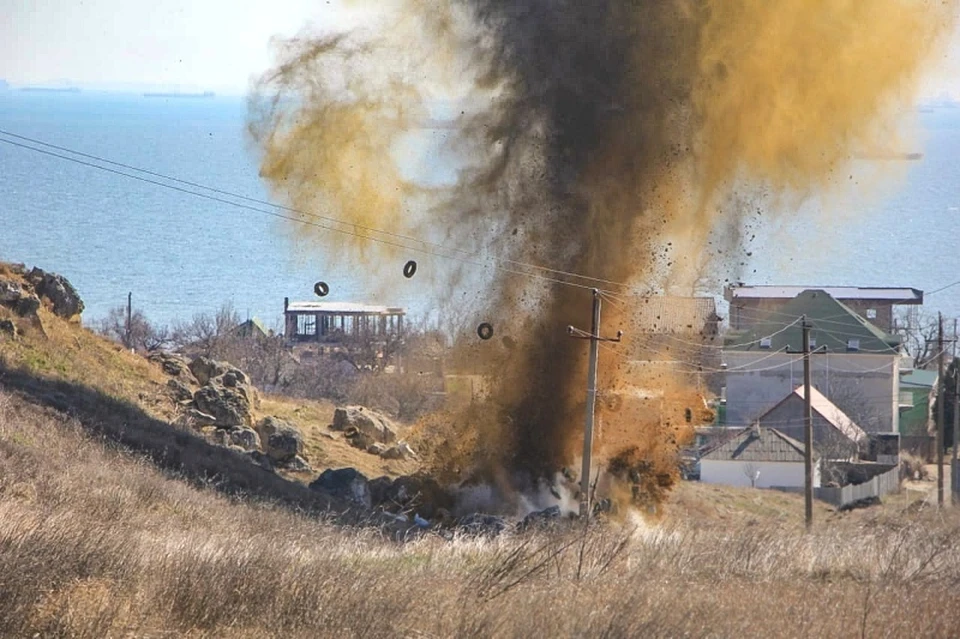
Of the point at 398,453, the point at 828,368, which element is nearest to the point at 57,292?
the point at 398,453

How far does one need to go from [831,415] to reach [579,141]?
94.5ft

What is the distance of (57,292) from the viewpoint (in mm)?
A: 45562

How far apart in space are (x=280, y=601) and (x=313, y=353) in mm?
63578

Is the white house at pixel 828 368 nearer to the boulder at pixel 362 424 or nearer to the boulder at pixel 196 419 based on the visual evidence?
A: the boulder at pixel 362 424

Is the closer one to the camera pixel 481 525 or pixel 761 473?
pixel 481 525

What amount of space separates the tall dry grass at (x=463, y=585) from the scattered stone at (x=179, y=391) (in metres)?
21.9

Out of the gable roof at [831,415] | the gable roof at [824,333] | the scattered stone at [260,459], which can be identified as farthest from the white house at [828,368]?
the scattered stone at [260,459]

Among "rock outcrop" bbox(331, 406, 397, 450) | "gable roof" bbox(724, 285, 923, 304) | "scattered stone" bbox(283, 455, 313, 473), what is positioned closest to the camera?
"scattered stone" bbox(283, 455, 313, 473)

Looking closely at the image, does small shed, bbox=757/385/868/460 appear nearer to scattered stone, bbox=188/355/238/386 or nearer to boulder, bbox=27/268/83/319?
scattered stone, bbox=188/355/238/386

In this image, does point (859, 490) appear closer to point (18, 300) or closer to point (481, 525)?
point (481, 525)

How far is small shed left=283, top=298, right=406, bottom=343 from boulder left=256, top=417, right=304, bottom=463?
31.5 meters

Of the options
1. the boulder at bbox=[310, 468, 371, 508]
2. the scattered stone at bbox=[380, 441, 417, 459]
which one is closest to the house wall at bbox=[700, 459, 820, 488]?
the scattered stone at bbox=[380, 441, 417, 459]

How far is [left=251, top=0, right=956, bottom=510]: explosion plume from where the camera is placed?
3759 centimetres

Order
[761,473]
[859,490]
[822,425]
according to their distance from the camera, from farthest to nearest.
A: [822,425] < [761,473] < [859,490]
